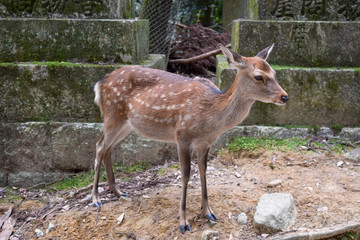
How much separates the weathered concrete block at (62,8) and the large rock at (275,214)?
3.23 m

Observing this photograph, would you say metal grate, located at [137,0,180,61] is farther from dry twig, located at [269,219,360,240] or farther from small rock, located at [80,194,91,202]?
dry twig, located at [269,219,360,240]

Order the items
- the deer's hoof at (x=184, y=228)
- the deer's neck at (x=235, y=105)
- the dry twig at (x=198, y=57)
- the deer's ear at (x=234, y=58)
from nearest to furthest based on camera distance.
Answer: the deer's ear at (x=234, y=58) < the deer's neck at (x=235, y=105) < the deer's hoof at (x=184, y=228) < the dry twig at (x=198, y=57)

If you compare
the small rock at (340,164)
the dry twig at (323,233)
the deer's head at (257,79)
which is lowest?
the dry twig at (323,233)

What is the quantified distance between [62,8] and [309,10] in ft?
11.1

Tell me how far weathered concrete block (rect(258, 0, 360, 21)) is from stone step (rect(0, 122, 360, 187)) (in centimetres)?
156

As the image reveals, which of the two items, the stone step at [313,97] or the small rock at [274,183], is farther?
the stone step at [313,97]

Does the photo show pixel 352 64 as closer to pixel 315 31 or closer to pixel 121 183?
pixel 315 31

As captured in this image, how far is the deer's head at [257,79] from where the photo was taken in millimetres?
3420

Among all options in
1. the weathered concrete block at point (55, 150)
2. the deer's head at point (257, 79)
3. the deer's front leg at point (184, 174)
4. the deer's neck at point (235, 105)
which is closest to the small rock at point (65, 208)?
the weathered concrete block at point (55, 150)

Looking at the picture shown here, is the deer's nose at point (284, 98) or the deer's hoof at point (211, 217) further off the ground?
the deer's nose at point (284, 98)

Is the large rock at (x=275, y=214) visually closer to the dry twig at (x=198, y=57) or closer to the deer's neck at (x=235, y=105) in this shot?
the deer's neck at (x=235, y=105)

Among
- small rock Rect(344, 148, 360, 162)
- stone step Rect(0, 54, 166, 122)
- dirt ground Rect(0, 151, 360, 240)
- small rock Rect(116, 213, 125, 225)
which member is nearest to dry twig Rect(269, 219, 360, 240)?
dirt ground Rect(0, 151, 360, 240)

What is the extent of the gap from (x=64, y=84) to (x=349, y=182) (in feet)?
Result: 12.1

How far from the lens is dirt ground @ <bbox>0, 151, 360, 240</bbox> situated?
383cm
